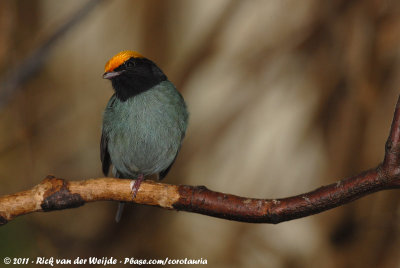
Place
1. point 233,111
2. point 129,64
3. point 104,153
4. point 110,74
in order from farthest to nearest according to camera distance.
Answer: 1. point 233,111
2. point 104,153
3. point 129,64
4. point 110,74

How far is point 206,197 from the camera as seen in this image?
7.86ft

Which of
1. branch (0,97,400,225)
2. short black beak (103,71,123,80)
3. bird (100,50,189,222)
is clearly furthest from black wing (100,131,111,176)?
branch (0,97,400,225)

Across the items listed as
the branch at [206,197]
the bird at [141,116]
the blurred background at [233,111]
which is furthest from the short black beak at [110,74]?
the blurred background at [233,111]

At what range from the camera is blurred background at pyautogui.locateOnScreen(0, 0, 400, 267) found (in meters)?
5.02

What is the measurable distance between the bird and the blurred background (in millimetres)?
1864

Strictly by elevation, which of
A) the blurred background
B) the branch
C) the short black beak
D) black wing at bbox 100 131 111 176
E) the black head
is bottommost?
the branch

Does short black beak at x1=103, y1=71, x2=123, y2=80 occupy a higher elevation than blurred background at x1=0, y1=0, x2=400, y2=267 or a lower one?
lower

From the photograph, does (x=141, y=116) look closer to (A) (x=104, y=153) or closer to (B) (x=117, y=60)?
(B) (x=117, y=60)

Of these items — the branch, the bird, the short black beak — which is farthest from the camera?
the bird

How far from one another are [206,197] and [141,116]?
0.96 m

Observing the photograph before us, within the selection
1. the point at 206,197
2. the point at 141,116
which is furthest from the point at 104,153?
the point at 206,197

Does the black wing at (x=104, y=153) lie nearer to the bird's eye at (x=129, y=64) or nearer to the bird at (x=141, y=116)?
the bird at (x=141, y=116)

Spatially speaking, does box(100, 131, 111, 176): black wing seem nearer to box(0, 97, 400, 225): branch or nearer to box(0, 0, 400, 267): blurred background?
box(0, 97, 400, 225): branch

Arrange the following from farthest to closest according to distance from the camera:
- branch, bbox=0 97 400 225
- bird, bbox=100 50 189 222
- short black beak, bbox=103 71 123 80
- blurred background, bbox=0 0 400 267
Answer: blurred background, bbox=0 0 400 267 < bird, bbox=100 50 189 222 < short black beak, bbox=103 71 123 80 < branch, bbox=0 97 400 225
